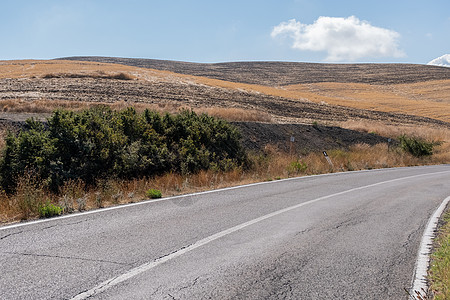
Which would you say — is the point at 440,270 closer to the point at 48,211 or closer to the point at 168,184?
the point at 48,211

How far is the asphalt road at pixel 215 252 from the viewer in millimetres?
4172

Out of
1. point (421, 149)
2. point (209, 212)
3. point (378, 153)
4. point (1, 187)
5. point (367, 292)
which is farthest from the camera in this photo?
point (421, 149)

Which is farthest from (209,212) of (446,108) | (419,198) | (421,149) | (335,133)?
(446,108)

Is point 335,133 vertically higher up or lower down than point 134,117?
lower down

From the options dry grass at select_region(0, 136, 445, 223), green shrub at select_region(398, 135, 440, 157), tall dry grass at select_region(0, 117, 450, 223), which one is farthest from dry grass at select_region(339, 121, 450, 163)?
dry grass at select_region(0, 136, 445, 223)

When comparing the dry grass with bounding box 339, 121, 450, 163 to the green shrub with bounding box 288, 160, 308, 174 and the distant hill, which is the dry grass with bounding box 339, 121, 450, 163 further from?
the distant hill

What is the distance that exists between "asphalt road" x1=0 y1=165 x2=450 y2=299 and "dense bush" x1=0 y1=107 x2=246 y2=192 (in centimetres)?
330

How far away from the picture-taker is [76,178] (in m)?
10.7

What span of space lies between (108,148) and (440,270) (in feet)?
31.0

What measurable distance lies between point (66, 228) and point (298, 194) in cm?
641

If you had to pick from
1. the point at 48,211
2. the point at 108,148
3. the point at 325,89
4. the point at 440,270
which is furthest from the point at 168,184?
the point at 325,89

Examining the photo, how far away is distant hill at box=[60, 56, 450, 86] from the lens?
83562 mm

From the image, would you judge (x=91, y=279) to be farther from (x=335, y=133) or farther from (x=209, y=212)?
(x=335, y=133)

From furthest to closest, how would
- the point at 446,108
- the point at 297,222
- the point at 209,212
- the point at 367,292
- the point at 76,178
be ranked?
the point at 446,108, the point at 76,178, the point at 209,212, the point at 297,222, the point at 367,292
